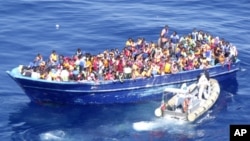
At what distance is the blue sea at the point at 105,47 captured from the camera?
38.3m

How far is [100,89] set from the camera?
41.4m

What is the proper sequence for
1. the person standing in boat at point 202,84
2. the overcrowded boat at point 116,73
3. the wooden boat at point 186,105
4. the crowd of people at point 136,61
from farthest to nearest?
the person standing in boat at point 202,84, the crowd of people at point 136,61, the overcrowded boat at point 116,73, the wooden boat at point 186,105

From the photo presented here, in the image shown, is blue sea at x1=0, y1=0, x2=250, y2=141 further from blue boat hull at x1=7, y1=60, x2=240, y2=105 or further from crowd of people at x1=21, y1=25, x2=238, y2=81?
crowd of people at x1=21, y1=25, x2=238, y2=81

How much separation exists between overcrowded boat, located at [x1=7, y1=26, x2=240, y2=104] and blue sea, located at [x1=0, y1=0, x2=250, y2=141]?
36.9 inches

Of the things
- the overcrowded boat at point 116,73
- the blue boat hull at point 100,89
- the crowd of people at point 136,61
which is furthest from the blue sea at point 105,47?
the crowd of people at point 136,61

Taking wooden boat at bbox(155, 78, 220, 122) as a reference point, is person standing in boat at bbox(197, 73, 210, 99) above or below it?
above

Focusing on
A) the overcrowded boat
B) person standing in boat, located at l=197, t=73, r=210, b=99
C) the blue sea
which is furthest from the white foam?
the overcrowded boat

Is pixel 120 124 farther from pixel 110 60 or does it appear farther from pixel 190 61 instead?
pixel 190 61

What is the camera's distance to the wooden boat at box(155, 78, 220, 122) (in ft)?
128

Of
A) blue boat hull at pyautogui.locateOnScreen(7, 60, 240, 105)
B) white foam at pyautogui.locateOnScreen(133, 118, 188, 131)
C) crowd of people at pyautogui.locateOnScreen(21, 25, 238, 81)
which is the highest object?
crowd of people at pyautogui.locateOnScreen(21, 25, 238, 81)

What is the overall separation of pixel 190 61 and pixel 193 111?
18.0 ft

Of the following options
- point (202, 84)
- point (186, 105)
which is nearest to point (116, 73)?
point (186, 105)

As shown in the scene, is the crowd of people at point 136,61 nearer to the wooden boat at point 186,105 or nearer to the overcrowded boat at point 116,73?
the overcrowded boat at point 116,73

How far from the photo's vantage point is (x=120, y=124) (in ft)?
128
